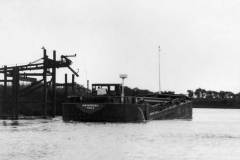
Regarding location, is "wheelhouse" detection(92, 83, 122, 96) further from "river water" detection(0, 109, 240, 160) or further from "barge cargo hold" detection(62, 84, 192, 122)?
"river water" detection(0, 109, 240, 160)

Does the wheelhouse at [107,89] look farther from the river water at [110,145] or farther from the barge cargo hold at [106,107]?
the river water at [110,145]

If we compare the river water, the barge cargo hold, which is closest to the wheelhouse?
the barge cargo hold

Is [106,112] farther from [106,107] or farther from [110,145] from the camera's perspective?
[110,145]

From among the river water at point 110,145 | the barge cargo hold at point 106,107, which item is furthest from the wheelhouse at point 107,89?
the river water at point 110,145

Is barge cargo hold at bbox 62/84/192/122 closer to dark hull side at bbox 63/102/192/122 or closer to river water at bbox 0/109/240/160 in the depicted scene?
dark hull side at bbox 63/102/192/122

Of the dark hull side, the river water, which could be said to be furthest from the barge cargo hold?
the river water

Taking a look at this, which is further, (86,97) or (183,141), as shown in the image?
(86,97)

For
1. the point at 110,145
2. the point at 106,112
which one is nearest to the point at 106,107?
the point at 106,112

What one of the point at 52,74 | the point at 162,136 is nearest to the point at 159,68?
the point at 52,74

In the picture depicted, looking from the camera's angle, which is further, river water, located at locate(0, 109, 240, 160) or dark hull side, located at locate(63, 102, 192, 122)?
dark hull side, located at locate(63, 102, 192, 122)

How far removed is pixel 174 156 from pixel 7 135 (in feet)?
48.9

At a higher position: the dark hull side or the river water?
the dark hull side

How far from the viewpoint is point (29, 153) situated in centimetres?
3133

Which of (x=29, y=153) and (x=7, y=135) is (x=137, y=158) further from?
(x=7, y=135)
